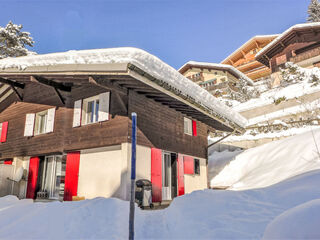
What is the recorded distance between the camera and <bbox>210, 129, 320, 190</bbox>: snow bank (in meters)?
9.10

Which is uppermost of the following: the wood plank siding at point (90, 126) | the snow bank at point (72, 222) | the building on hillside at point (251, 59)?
the building on hillside at point (251, 59)

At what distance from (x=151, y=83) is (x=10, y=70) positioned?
19.7 ft

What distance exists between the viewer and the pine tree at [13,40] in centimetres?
2159

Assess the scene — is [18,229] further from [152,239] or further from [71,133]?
[71,133]

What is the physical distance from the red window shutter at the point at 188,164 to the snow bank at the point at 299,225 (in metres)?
8.10

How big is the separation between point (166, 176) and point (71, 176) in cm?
391

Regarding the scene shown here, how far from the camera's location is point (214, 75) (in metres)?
33.0

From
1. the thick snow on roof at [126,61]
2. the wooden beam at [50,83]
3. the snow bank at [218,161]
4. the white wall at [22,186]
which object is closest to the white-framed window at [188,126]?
the thick snow on roof at [126,61]

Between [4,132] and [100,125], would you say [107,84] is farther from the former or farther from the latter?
[4,132]

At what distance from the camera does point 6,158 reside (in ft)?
39.5

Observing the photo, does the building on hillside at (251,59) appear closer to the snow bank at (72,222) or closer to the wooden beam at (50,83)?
the wooden beam at (50,83)

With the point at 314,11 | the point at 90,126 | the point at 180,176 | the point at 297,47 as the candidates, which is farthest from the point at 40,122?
the point at 314,11

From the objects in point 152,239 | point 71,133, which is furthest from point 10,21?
point 152,239

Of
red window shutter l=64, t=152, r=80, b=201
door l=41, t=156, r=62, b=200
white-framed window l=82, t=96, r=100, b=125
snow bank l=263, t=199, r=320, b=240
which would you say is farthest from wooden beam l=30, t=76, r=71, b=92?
snow bank l=263, t=199, r=320, b=240
